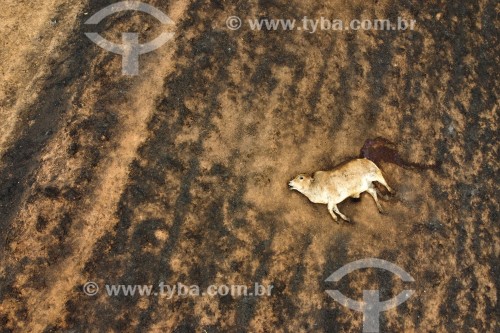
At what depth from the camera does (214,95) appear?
3064 mm

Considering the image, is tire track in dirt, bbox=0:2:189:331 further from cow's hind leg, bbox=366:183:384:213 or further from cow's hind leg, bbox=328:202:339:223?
cow's hind leg, bbox=366:183:384:213

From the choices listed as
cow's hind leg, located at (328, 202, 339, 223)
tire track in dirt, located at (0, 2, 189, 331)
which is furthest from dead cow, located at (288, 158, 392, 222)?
tire track in dirt, located at (0, 2, 189, 331)

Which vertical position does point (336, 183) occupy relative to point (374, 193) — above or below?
above

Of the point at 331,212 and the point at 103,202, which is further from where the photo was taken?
the point at 331,212

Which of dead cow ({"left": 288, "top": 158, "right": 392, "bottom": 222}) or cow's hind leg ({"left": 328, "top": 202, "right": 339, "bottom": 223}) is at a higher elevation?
dead cow ({"left": 288, "top": 158, "right": 392, "bottom": 222})

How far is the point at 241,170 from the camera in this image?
2.98 metres

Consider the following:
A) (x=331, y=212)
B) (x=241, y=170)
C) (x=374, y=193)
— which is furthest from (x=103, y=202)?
(x=374, y=193)

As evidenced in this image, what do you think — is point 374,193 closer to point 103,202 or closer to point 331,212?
point 331,212

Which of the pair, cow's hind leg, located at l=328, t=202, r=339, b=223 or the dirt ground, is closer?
the dirt ground

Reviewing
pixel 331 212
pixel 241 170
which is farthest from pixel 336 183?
pixel 241 170

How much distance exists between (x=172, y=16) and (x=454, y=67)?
6.43 feet

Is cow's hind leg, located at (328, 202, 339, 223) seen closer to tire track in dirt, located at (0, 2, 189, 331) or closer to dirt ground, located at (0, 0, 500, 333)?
dirt ground, located at (0, 0, 500, 333)

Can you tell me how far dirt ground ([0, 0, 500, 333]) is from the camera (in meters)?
2.76

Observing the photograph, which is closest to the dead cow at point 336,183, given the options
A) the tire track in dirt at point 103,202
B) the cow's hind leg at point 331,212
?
the cow's hind leg at point 331,212
